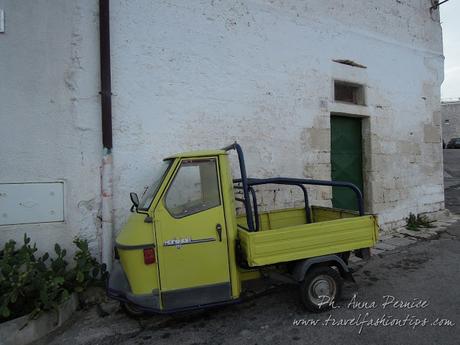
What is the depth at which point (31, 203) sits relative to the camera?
3873mm

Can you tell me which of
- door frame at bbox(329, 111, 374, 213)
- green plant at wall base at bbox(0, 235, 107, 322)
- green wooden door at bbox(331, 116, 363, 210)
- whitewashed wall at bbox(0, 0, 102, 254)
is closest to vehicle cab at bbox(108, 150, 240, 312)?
green plant at wall base at bbox(0, 235, 107, 322)

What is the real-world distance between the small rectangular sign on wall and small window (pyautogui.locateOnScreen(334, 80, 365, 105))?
16.4 feet

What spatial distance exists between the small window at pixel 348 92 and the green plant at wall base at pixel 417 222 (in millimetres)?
2776

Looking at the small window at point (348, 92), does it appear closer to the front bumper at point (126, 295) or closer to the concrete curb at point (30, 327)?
the front bumper at point (126, 295)

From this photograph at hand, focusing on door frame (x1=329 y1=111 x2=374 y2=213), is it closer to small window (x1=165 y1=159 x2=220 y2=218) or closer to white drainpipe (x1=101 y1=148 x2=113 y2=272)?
small window (x1=165 y1=159 x2=220 y2=218)

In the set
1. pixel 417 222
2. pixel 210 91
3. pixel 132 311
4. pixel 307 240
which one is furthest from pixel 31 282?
pixel 417 222

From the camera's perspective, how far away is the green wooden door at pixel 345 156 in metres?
6.23

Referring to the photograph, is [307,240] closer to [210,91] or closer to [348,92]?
[210,91]

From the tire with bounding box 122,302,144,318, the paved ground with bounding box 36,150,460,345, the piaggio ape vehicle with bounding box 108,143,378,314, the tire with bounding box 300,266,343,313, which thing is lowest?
the paved ground with bounding box 36,150,460,345

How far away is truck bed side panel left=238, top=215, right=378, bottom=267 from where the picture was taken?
3010 mm

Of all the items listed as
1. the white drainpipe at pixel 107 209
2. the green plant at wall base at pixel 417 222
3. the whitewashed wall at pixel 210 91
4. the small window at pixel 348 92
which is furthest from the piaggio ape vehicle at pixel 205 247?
the green plant at wall base at pixel 417 222

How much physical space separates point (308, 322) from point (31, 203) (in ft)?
11.1

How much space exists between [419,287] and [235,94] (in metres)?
3.60

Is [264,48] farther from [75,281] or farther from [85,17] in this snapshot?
[75,281]
